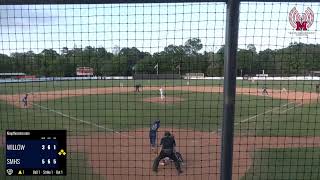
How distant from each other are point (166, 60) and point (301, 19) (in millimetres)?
1494

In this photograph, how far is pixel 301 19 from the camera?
4227mm

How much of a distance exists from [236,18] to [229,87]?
0.52m

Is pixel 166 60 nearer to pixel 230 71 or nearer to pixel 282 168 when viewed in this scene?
pixel 230 71

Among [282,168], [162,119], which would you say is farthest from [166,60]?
[162,119]

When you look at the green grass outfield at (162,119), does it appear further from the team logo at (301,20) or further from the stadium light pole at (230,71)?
the stadium light pole at (230,71)

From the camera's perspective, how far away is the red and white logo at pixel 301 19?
13.5 feet

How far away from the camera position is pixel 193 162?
11.9 m

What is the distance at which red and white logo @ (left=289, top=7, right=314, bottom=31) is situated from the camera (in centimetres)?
412

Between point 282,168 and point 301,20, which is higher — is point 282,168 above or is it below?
below

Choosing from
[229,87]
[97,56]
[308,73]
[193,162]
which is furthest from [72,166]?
[229,87]

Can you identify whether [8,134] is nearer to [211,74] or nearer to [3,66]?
[3,66]
